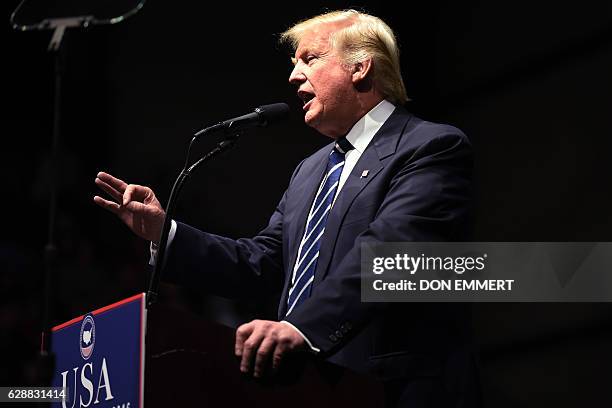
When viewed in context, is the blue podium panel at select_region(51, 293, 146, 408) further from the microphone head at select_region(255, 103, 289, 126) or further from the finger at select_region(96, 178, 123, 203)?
the microphone head at select_region(255, 103, 289, 126)

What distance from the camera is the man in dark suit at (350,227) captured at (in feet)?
5.40

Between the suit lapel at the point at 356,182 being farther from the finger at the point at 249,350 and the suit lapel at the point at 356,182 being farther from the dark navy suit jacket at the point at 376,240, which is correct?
the finger at the point at 249,350

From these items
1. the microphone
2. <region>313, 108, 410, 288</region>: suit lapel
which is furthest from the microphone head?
<region>313, 108, 410, 288</region>: suit lapel

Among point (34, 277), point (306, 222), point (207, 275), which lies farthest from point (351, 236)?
point (34, 277)

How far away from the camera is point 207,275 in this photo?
6.70 ft

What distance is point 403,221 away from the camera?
1752 millimetres

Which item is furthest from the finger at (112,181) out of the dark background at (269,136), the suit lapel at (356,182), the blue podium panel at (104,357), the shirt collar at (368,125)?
the dark background at (269,136)

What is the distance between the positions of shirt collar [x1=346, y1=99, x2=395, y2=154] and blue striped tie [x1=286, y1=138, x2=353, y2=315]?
0.08 feet

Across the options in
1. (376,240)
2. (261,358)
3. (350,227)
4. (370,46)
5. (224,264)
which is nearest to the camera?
(261,358)

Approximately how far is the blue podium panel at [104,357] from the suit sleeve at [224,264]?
31 cm

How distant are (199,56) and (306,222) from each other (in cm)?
214

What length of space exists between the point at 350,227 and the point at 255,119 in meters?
0.31

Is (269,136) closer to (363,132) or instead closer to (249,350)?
(363,132)

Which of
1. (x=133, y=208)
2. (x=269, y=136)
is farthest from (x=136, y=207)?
(x=269, y=136)
